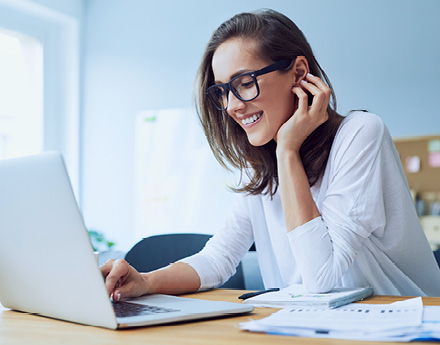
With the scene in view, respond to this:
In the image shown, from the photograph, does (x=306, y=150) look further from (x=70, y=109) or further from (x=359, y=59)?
(x=70, y=109)

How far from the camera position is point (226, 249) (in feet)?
5.09

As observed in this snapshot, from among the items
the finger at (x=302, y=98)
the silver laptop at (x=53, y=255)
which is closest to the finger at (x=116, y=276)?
the silver laptop at (x=53, y=255)

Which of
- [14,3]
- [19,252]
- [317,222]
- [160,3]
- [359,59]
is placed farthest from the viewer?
[160,3]

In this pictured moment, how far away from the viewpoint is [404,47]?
3637 millimetres

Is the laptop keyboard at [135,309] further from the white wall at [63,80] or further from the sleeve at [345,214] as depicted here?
the white wall at [63,80]

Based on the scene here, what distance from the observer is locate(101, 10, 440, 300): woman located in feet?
4.01

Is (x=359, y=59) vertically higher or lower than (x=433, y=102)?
higher

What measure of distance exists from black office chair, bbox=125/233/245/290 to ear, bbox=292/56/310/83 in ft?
2.53

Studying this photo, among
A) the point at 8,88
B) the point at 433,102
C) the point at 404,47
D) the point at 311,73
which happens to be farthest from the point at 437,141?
the point at 8,88

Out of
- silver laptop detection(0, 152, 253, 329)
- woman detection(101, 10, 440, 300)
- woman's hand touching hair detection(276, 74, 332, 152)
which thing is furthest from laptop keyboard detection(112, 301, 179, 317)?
woman's hand touching hair detection(276, 74, 332, 152)

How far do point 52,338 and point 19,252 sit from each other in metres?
0.18

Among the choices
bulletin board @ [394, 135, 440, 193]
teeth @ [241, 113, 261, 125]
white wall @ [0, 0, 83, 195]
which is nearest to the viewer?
teeth @ [241, 113, 261, 125]

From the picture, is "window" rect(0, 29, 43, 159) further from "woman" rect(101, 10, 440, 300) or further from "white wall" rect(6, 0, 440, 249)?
"woman" rect(101, 10, 440, 300)

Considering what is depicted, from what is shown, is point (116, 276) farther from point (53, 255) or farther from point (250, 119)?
point (250, 119)
